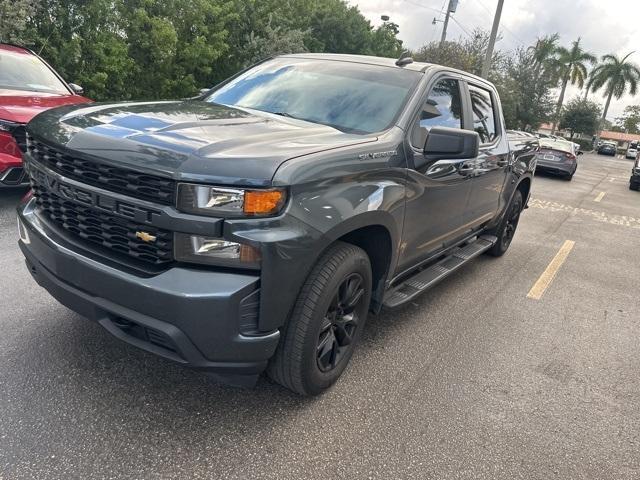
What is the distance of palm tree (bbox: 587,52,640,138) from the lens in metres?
60.9

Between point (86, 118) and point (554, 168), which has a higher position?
point (86, 118)

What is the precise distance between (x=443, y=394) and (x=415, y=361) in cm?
40

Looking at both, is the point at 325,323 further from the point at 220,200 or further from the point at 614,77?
the point at 614,77

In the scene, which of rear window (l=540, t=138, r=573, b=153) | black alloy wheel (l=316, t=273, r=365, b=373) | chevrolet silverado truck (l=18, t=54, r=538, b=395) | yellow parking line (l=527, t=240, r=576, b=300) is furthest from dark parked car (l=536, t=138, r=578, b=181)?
black alloy wheel (l=316, t=273, r=365, b=373)

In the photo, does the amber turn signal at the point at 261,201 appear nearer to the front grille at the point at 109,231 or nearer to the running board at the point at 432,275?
the front grille at the point at 109,231

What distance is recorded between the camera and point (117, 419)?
8.46ft

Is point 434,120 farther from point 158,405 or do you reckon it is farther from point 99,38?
point 99,38

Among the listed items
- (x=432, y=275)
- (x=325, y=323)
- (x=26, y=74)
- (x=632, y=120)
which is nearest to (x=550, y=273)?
(x=432, y=275)

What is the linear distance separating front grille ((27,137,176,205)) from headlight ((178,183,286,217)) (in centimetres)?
7

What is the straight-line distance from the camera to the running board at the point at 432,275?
3.55 metres

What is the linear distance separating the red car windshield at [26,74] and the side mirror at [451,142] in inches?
220

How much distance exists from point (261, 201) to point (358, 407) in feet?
4.56

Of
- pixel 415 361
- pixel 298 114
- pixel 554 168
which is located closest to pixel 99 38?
pixel 298 114

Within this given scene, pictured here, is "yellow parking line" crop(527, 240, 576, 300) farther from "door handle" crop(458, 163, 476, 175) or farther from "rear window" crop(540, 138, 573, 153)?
"rear window" crop(540, 138, 573, 153)
